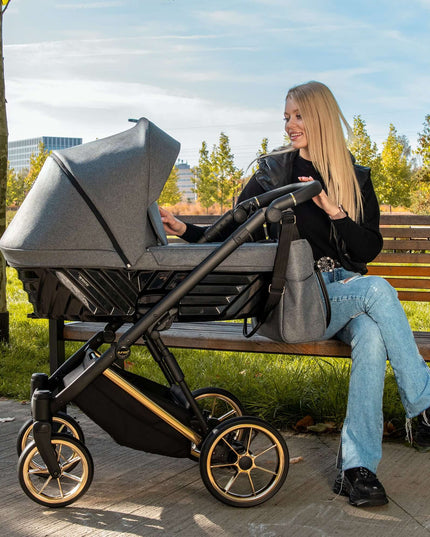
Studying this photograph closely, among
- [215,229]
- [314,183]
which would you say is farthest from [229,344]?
[314,183]

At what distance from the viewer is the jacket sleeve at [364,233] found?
2969mm

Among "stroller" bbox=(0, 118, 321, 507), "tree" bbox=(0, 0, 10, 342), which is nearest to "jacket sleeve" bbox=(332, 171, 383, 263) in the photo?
"stroller" bbox=(0, 118, 321, 507)

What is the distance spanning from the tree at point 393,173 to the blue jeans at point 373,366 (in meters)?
37.5

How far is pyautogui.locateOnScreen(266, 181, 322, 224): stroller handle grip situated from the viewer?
2.48 meters

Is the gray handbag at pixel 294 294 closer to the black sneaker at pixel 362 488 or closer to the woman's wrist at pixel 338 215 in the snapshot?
the woman's wrist at pixel 338 215

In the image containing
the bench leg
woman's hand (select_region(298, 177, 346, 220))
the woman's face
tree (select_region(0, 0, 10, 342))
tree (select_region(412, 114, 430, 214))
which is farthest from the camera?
tree (select_region(412, 114, 430, 214))

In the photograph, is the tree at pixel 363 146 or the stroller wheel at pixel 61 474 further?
the tree at pixel 363 146

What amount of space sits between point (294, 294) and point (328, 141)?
900 mm

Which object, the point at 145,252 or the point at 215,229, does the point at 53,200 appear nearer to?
the point at 145,252

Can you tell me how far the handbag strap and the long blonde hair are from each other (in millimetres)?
644

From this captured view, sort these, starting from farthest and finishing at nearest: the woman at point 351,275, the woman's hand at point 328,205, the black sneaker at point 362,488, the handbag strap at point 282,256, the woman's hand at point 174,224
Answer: the woman's hand at point 174,224 < the woman's hand at point 328,205 < the woman at point 351,275 < the black sneaker at point 362,488 < the handbag strap at point 282,256

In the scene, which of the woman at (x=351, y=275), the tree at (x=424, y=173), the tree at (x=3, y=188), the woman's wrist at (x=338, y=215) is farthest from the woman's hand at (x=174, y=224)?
the tree at (x=424, y=173)

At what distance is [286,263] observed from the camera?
2.55m

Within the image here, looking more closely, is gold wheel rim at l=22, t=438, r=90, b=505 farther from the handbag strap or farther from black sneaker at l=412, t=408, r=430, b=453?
black sneaker at l=412, t=408, r=430, b=453
